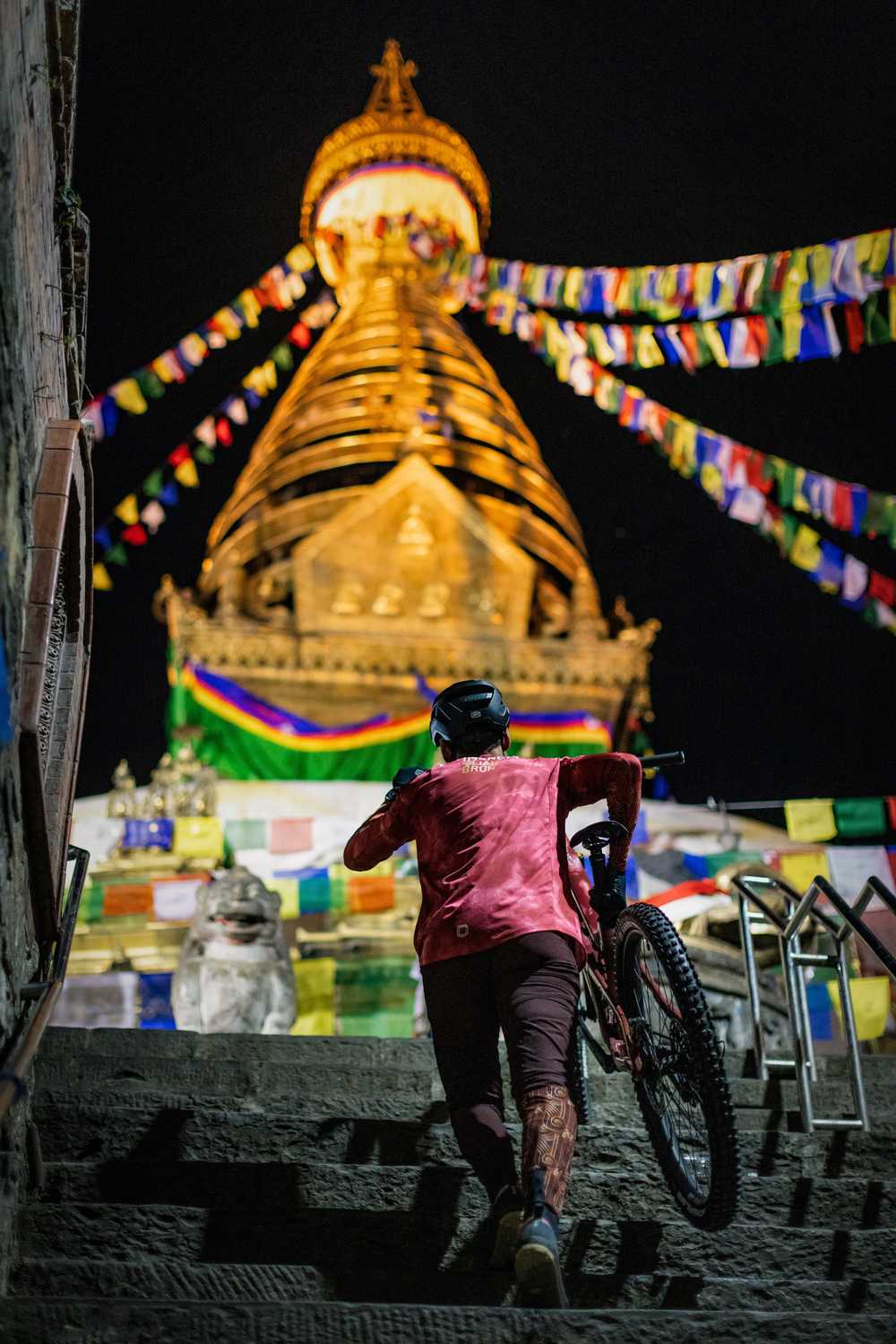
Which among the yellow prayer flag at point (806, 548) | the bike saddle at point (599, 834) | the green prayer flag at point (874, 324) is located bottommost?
the bike saddle at point (599, 834)

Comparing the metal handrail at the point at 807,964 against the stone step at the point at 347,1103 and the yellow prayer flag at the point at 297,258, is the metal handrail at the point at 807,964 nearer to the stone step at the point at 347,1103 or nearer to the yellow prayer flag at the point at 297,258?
the stone step at the point at 347,1103

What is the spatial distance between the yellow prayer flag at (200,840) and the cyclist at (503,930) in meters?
9.82

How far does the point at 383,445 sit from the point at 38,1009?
67.9 ft

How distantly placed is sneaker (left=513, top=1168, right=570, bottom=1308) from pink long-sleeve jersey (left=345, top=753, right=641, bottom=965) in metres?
0.76

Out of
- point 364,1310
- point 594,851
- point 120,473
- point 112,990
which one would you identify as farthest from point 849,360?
point 364,1310

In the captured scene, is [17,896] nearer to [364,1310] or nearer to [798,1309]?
[364,1310]

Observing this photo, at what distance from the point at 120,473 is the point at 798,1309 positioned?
73.6 ft

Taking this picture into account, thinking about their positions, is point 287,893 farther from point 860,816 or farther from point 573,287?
point 573,287

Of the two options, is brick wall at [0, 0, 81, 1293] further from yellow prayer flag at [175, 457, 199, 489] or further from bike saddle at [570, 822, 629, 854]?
yellow prayer flag at [175, 457, 199, 489]

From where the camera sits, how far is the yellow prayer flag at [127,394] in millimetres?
15898

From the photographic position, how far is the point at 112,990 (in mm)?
12000

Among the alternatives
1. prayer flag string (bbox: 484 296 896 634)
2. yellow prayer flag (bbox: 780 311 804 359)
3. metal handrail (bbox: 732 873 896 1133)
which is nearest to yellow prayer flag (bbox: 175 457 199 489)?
prayer flag string (bbox: 484 296 896 634)

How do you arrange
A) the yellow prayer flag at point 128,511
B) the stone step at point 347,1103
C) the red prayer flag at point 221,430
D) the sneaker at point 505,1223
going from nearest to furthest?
1. the sneaker at point 505,1223
2. the stone step at point 347,1103
3. the yellow prayer flag at point 128,511
4. the red prayer flag at point 221,430

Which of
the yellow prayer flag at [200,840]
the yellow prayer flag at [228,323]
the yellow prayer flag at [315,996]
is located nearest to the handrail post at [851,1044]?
the yellow prayer flag at [315,996]
